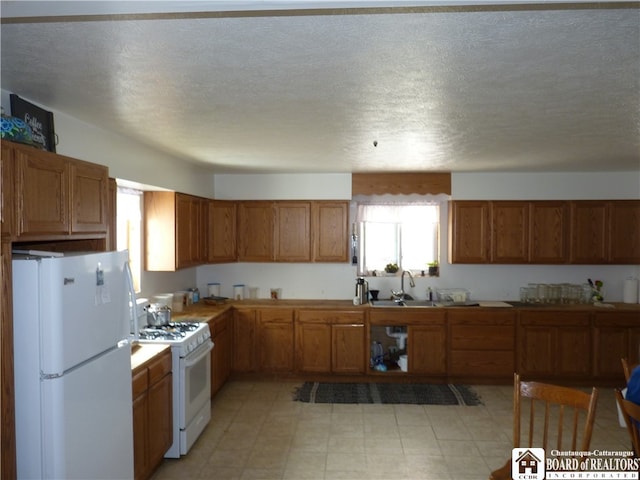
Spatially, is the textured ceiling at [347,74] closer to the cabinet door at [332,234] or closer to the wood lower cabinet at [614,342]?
the cabinet door at [332,234]

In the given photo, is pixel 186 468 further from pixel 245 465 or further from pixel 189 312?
pixel 189 312

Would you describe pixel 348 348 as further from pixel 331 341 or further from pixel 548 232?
pixel 548 232

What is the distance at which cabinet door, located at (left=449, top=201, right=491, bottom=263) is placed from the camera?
555 cm

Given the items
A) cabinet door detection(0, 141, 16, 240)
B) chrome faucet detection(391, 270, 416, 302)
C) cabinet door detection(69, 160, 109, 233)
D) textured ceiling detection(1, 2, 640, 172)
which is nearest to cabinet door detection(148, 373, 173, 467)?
cabinet door detection(69, 160, 109, 233)

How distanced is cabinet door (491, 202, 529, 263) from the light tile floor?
1571mm

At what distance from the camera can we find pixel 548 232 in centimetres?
549

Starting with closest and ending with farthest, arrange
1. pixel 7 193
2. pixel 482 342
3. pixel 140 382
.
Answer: pixel 7 193 < pixel 140 382 < pixel 482 342

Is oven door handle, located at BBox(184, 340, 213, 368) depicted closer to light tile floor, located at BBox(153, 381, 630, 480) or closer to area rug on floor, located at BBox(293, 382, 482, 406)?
light tile floor, located at BBox(153, 381, 630, 480)

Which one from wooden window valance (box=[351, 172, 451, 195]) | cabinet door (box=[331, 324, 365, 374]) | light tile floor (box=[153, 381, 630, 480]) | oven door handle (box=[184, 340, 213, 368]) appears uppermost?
wooden window valance (box=[351, 172, 451, 195])

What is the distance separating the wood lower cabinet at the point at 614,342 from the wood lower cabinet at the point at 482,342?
0.90 metres

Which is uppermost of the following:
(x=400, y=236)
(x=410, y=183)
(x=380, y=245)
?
(x=410, y=183)

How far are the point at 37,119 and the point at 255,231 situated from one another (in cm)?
328

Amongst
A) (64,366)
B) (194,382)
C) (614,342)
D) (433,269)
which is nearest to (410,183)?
(433,269)

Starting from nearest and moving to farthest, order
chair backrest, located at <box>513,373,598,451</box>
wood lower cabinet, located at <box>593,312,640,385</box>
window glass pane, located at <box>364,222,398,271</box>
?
chair backrest, located at <box>513,373,598,451</box> < wood lower cabinet, located at <box>593,312,640,385</box> < window glass pane, located at <box>364,222,398,271</box>
